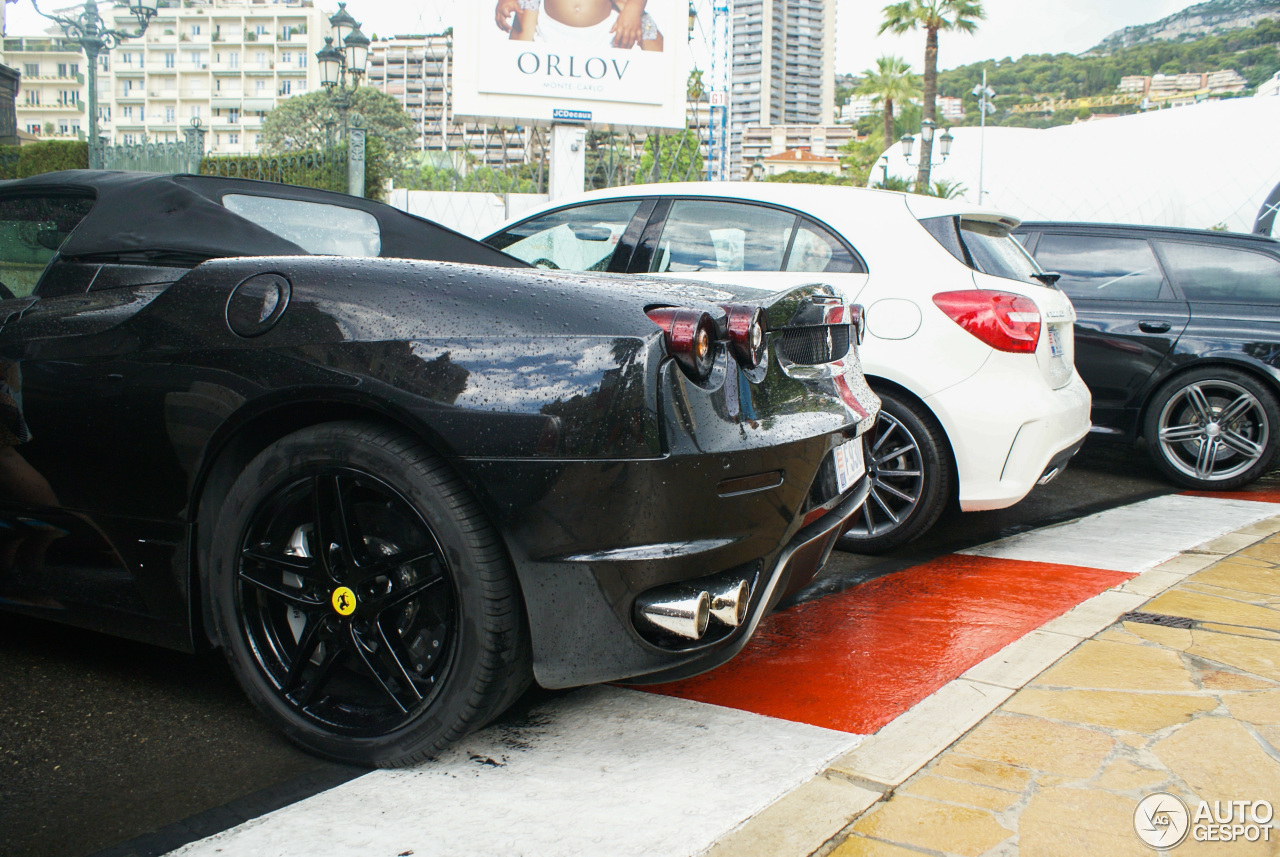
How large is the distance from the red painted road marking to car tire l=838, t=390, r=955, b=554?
0.21 m

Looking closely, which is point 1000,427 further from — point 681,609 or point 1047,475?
point 681,609

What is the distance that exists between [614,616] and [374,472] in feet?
1.96

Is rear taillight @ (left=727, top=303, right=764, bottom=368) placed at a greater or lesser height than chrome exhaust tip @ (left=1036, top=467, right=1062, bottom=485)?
greater

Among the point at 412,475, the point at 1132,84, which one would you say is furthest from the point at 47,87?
the point at 1132,84

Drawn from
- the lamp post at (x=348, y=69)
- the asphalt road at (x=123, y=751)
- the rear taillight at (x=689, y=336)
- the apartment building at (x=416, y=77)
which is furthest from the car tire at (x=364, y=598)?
the apartment building at (x=416, y=77)

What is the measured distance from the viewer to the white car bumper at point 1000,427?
13.0ft

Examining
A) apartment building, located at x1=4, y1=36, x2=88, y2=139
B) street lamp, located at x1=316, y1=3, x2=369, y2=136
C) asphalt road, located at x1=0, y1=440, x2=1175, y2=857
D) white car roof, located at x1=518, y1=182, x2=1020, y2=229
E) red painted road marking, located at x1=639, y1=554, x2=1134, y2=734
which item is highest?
apartment building, located at x1=4, y1=36, x2=88, y2=139

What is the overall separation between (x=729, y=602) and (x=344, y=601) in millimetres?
859

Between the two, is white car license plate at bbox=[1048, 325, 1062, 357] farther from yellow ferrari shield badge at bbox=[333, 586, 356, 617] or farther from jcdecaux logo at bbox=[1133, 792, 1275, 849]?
yellow ferrari shield badge at bbox=[333, 586, 356, 617]

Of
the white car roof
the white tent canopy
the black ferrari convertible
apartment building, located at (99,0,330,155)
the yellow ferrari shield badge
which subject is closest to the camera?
the black ferrari convertible

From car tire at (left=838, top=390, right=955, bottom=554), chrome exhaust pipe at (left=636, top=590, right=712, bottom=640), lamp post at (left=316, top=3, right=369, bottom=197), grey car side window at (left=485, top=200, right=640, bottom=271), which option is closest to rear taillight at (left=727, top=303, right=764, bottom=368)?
chrome exhaust pipe at (left=636, top=590, right=712, bottom=640)

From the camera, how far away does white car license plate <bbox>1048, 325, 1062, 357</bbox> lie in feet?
13.7

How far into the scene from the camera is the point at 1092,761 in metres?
2.28

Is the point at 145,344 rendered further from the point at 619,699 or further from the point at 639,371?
the point at 619,699
